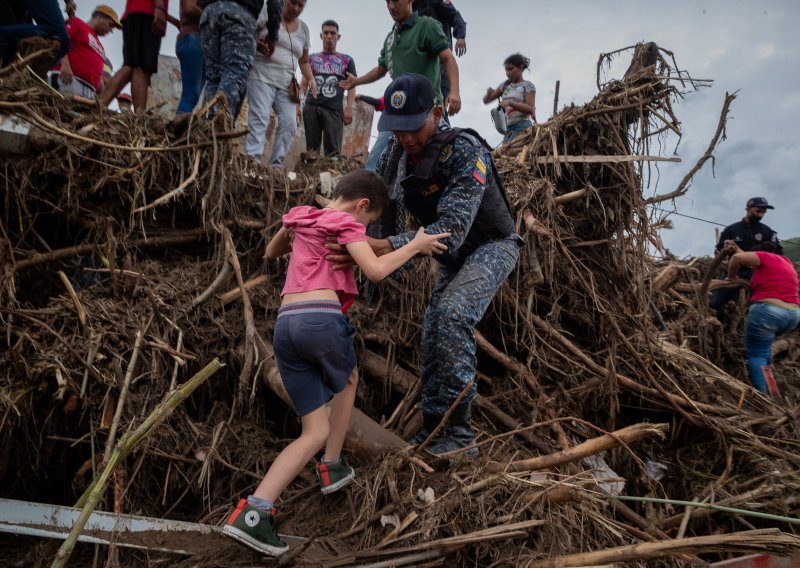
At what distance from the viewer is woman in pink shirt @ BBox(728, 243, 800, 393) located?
19.8 ft

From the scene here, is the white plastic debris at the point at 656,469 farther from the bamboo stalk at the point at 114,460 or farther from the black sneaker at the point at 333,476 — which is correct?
the bamboo stalk at the point at 114,460

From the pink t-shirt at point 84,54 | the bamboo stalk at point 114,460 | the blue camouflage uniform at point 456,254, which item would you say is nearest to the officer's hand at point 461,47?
the blue camouflage uniform at point 456,254

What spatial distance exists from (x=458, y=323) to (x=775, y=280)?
16.9 ft

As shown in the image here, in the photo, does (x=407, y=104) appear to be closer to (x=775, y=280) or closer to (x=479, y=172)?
(x=479, y=172)

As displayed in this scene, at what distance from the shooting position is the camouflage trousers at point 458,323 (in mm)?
2854

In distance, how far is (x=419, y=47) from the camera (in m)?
4.82

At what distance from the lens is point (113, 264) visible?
3602 mm

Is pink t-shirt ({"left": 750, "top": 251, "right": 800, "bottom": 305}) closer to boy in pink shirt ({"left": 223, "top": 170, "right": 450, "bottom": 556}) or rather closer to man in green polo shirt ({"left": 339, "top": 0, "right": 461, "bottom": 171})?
man in green polo shirt ({"left": 339, "top": 0, "right": 461, "bottom": 171})

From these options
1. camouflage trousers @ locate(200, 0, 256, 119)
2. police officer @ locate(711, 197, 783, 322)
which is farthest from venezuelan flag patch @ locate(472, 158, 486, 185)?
police officer @ locate(711, 197, 783, 322)

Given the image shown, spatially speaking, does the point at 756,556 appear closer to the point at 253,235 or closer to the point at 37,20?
the point at 253,235

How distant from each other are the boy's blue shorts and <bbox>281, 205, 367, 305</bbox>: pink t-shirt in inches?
3.9

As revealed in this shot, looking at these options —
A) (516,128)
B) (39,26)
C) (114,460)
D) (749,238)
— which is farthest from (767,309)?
(39,26)

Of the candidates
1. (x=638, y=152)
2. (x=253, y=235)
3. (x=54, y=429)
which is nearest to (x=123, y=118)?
(x=253, y=235)

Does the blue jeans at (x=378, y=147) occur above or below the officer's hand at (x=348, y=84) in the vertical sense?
below
